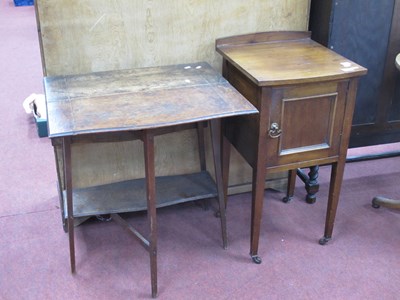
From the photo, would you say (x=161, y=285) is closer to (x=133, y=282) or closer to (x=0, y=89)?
(x=133, y=282)

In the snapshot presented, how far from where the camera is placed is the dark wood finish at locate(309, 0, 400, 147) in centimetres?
213

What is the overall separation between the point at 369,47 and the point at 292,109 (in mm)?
743

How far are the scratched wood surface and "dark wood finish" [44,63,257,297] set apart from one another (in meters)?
0.10

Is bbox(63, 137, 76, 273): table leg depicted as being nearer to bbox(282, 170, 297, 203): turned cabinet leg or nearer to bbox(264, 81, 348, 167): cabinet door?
bbox(264, 81, 348, 167): cabinet door

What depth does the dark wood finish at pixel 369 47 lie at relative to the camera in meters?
2.13

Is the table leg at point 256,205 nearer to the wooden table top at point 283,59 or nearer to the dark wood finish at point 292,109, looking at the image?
the dark wood finish at point 292,109

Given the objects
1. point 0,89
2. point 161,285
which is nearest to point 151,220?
point 161,285

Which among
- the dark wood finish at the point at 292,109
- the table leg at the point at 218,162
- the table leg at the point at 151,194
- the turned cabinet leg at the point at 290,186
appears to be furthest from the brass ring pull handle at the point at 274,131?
the turned cabinet leg at the point at 290,186

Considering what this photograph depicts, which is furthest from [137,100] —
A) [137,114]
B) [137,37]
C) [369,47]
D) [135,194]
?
[369,47]

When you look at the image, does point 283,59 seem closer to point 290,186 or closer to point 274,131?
point 274,131

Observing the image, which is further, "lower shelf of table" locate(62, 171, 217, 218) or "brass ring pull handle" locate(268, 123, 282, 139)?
"lower shelf of table" locate(62, 171, 217, 218)

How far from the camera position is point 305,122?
1797mm

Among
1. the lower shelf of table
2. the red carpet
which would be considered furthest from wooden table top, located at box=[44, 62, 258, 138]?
the red carpet

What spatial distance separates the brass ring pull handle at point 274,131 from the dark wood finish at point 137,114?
15cm
